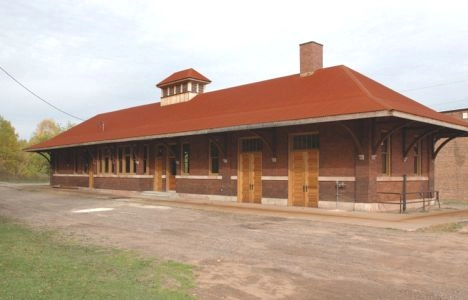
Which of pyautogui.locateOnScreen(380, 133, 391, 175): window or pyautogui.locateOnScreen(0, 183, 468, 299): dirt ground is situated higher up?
pyautogui.locateOnScreen(380, 133, 391, 175): window

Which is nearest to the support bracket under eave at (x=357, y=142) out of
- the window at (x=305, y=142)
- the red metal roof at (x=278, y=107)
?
the red metal roof at (x=278, y=107)

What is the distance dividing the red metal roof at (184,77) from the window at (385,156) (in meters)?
14.9

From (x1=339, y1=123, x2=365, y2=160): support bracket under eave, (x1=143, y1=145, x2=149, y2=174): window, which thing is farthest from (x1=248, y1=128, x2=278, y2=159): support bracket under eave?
(x1=143, y1=145, x2=149, y2=174): window

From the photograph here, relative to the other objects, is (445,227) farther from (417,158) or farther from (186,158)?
(186,158)

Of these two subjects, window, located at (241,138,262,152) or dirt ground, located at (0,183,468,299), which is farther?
window, located at (241,138,262,152)

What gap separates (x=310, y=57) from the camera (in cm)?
2125

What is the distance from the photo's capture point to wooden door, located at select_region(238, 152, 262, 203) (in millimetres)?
19703

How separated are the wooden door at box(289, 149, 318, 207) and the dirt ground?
1186 mm

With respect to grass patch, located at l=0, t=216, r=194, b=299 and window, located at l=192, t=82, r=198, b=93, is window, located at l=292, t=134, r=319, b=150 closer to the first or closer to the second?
grass patch, located at l=0, t=216, r=194, b=299

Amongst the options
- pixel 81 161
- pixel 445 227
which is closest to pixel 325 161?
pixel 445 227

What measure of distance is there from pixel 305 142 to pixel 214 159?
557 cm

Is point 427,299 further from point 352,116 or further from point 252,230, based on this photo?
point 352,116

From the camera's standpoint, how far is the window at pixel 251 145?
65.0 feet

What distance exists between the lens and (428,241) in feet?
32.3
